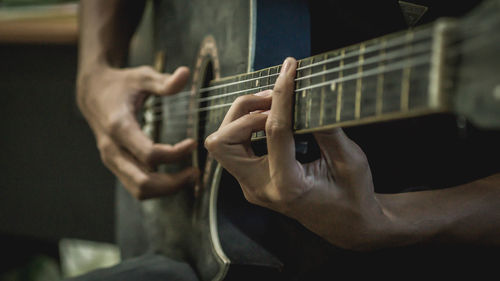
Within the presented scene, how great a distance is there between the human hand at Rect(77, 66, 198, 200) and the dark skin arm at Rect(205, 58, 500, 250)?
0.88ft

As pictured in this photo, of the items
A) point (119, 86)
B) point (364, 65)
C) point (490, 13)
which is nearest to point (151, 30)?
point (119, 86)

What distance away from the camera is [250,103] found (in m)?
0.55

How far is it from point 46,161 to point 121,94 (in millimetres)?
1168

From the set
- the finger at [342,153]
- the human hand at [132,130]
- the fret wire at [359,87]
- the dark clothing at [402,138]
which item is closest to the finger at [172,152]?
the human hand at [132,130]

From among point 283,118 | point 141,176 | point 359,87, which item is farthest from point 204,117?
point 359,87

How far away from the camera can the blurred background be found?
183cm

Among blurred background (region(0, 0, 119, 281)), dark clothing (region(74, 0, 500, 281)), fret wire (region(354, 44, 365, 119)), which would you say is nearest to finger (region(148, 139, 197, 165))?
dark clothing (region(74, 0, 500, 281))

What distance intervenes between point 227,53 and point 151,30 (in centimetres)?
51

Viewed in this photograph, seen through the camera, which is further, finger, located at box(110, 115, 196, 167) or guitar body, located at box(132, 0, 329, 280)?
finger, located at box(110, 115, 196, 167)

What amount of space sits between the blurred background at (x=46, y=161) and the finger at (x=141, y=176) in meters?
0.94

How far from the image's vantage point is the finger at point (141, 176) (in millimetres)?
843

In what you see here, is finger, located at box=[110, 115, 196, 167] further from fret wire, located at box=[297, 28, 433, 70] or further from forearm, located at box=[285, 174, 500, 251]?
fret wire, located at box=[297, 28, 433, 70]

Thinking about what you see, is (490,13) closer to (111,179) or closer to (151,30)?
(151,30)

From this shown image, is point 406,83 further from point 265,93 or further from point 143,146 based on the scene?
point 143,146
